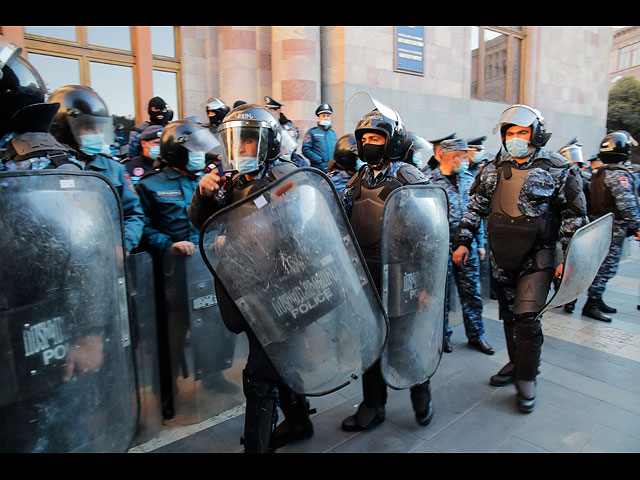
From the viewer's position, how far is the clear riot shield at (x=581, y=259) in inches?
101

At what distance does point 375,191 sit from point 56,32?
704cm

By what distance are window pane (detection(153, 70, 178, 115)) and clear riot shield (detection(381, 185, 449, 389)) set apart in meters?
6.92

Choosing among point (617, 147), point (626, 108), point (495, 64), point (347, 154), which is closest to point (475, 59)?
point (495, 64)

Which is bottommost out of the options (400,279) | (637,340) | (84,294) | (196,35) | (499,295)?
(637,340)

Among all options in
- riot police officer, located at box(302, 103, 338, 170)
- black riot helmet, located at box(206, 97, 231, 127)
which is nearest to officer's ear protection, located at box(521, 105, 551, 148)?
riot police officer, located at box(302, 103, 338, 170)

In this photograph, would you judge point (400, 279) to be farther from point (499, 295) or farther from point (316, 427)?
point (499, 295)

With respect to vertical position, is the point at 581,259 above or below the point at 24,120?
below

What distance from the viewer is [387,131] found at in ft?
7.98

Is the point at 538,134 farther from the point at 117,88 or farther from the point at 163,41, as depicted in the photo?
the point at 163,41

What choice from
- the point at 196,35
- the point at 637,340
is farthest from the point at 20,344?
the point at 196,35

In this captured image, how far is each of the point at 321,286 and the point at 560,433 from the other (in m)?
1.90

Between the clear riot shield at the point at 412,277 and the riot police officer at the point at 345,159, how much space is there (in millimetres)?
2018

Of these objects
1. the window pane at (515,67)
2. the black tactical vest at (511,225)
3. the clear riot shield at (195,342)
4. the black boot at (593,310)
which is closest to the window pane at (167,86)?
the clear riot shield at (195,342)

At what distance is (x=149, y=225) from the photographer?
9.35 feet
